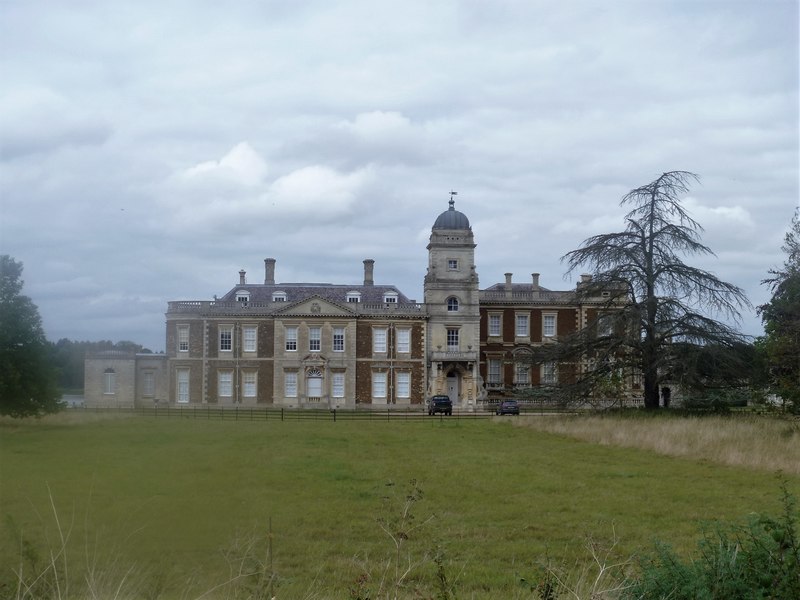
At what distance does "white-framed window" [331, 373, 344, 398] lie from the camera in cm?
5897

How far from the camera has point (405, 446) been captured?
2550 centimetres

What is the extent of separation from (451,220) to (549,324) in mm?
11404

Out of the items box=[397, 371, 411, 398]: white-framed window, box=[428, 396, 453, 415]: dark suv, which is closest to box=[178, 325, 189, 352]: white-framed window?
box=[428, 396, 453, 415]: dark suv

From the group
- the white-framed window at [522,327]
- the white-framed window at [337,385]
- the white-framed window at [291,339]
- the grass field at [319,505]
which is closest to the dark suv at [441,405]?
the white-framed window at [337,385]

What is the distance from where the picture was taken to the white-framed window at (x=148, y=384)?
17.7 ft

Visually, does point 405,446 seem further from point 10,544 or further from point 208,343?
point 208,343

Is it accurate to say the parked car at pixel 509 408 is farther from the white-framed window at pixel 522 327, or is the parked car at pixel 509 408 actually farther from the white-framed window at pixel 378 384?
the white-framed window at pixel 522 327

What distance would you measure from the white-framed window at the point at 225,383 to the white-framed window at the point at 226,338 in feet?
5.53

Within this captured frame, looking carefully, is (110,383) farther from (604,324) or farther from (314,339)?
(314,339)

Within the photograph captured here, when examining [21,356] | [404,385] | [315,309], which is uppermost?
[315,309]

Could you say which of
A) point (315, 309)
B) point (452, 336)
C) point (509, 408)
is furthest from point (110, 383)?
point (452, 336)

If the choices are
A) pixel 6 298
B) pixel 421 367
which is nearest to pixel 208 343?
pixel 421 367

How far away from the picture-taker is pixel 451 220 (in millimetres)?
60219

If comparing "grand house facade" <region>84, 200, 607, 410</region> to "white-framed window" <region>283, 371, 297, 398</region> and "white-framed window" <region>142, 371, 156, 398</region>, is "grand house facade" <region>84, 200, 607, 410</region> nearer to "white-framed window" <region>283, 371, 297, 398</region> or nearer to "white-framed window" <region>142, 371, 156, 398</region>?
"white-framed window" <region>283, 371, 297, 398</region>
